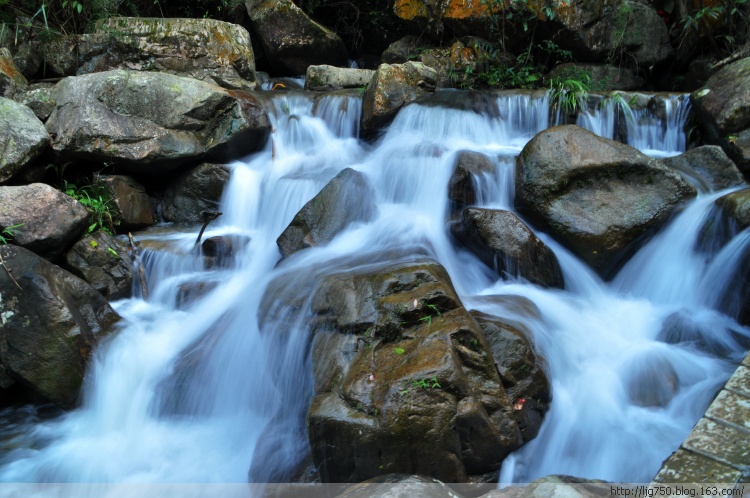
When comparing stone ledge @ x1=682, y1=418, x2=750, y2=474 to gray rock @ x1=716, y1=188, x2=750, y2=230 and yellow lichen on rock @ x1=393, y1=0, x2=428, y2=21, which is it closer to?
gray rock @ x1=716, y1=188, x2=750, y2=230

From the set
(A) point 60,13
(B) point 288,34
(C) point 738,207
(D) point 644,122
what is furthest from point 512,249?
(A) point 60,13

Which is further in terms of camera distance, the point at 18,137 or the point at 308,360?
the point at 18,137

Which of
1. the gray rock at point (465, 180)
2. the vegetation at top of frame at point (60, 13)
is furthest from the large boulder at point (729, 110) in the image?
the vegetation at top of frame at point (60, 13)

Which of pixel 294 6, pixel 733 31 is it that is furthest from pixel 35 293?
pixel 733 31

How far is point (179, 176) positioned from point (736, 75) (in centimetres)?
642

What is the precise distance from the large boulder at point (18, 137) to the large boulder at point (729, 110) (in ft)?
23.3

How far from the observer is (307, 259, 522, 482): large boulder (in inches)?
124

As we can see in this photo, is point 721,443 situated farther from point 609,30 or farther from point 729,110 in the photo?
point 609,30

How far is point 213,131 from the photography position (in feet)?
22.1

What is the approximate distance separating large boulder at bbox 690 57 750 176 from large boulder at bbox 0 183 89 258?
21.6 ft

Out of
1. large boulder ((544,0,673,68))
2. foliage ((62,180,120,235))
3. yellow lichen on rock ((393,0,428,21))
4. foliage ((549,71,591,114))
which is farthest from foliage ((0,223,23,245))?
large boulder ((544,0,673,68))

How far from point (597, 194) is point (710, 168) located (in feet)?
5.18

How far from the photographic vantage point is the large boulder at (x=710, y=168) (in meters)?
5.83

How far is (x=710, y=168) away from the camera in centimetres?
597
